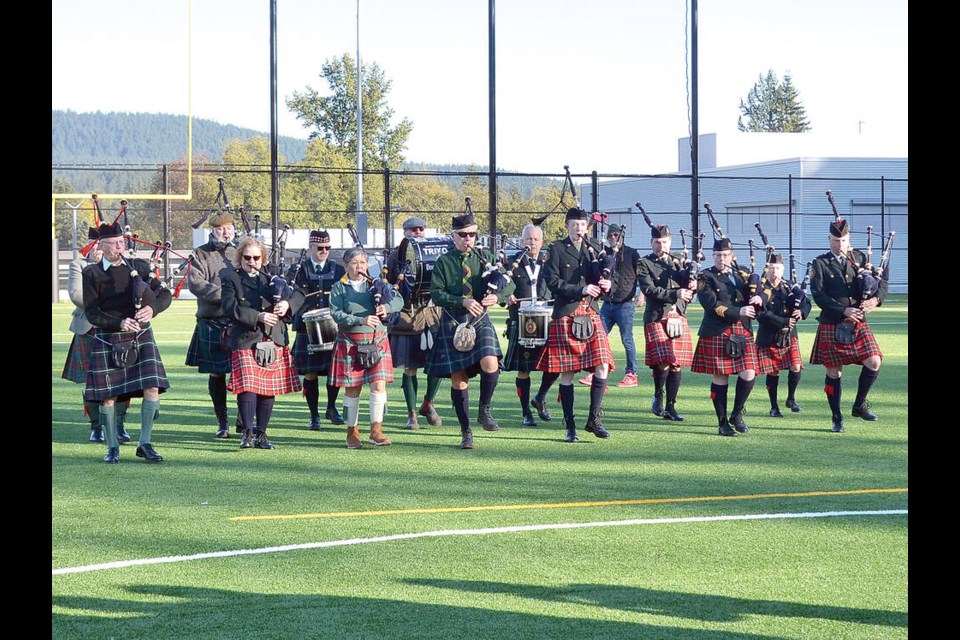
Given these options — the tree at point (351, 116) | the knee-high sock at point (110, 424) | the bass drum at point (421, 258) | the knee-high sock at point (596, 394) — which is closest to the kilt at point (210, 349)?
the knee-high sock at point (110, 424)

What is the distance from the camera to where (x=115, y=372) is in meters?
7.75

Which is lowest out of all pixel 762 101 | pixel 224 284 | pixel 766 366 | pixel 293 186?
pixel 766 366

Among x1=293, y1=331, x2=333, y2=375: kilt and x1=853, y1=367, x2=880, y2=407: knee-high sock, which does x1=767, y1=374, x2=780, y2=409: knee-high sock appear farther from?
x1=293, y1=331, x2=333, y2=375: kilt

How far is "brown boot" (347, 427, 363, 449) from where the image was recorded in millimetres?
8383

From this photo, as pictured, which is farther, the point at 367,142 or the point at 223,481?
the point at 367,142

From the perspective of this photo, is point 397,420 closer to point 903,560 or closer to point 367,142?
point 903,560

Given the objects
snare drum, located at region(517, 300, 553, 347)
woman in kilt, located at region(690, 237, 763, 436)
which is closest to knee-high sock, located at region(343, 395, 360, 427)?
snare drum, located at region(517, 300, 553, 347)

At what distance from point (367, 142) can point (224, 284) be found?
143ft

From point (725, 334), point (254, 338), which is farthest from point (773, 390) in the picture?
point (254, 338)

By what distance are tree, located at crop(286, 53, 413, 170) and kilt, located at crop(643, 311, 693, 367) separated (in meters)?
41.7

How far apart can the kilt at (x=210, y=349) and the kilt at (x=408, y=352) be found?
4.69 ft

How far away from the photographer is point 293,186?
45844mm

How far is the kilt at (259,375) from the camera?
820 cm
